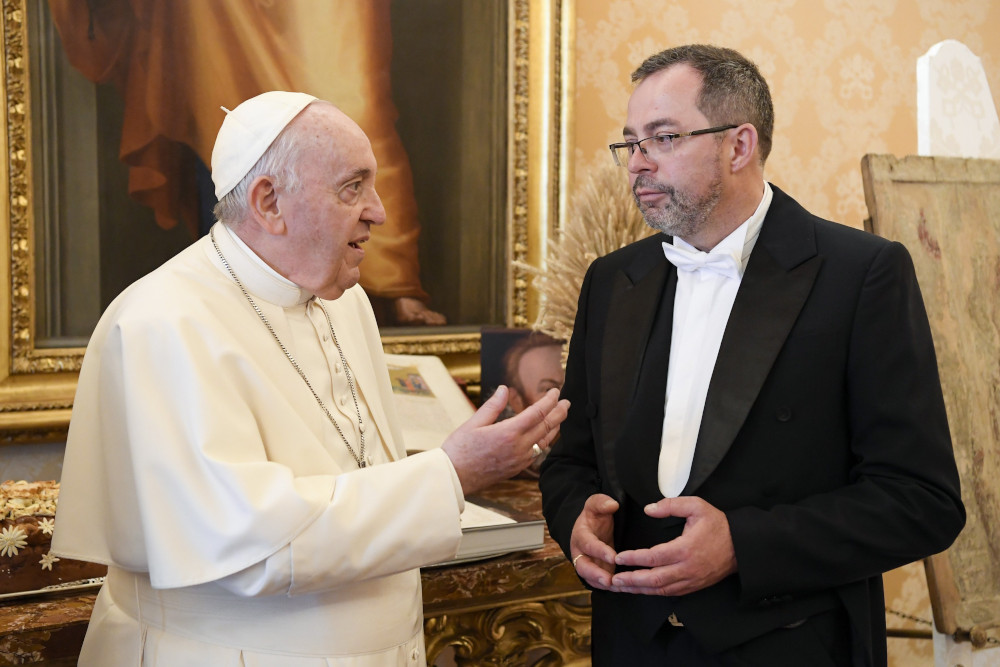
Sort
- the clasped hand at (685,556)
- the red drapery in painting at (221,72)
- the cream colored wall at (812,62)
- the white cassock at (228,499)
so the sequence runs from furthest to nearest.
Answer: the cream colored wall at (812,62) < the red drapery in painting at (221,72) < the clasped hand at (685,556) < the white cassock at (228,499)

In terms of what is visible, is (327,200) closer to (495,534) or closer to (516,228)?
(495,534)

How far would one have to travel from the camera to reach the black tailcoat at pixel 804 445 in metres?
1.69

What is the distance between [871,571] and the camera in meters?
1.71

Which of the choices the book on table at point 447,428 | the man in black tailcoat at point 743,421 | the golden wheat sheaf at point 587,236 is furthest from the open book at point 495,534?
the golden wheat sheaf at point 587,236

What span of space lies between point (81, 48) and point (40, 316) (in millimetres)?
769

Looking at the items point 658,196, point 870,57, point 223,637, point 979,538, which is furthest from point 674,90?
point 870,57

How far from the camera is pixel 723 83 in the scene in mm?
1961

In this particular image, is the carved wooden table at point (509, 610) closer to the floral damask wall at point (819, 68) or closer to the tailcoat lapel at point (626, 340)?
the tailcoat lapel at point (626, 340)

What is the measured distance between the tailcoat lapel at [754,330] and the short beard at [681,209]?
132mm

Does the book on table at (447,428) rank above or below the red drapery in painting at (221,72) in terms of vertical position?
below

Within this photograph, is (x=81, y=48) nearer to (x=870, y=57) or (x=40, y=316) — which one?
(x=40, y=316)

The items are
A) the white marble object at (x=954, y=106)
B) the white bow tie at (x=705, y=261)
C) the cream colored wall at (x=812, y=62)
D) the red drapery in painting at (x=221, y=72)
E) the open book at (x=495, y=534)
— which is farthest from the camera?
the cream colored wall at (x=812, y=62)

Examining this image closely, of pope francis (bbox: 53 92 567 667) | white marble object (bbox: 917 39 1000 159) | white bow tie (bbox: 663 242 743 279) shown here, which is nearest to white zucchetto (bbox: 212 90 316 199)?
pope francis (bbox: 53 92 567 667)

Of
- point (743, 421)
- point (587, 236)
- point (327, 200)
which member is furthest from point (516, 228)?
point (743, 421)
